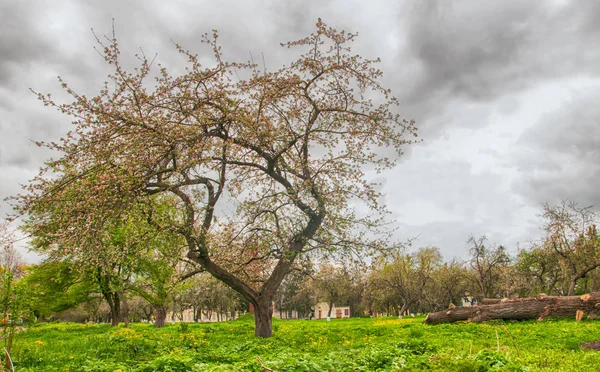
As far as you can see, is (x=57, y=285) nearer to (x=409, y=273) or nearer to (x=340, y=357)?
(x=340, y=357)

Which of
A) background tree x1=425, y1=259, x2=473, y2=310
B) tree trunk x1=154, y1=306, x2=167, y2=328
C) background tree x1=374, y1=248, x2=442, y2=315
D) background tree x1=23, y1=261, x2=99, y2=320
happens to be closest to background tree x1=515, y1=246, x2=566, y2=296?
background tree x1=425, y1=259, x2=473, y2=310

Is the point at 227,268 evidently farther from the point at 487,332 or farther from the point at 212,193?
the point at 487,332

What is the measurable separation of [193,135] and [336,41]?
253 inches

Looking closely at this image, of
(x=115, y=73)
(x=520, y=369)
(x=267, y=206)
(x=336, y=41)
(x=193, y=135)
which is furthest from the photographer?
(x=267, y=206)

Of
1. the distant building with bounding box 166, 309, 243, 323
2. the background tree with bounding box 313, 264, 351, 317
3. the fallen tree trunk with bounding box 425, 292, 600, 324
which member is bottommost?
the distant building with bounding box 166, 309, 243, 323

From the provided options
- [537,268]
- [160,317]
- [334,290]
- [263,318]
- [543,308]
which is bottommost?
[543,308]

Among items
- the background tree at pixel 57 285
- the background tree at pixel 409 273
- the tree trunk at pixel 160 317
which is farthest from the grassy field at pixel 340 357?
the background tree at pixel 409 273

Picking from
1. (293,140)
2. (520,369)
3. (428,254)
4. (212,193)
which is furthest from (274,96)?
(428,254)

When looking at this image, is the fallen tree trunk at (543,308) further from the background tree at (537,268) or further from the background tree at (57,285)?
the background tree at (57,285)

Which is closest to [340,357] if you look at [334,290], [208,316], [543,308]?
[543,308]

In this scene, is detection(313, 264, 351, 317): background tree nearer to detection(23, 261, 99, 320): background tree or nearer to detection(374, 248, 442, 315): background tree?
detection(374, 248, 442, 315): background tree

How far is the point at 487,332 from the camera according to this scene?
16.9 m

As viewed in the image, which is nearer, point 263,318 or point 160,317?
point 263,318

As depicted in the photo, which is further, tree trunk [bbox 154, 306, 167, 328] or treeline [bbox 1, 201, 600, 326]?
tree trunk [bbox 154, 306, 167, 328]
